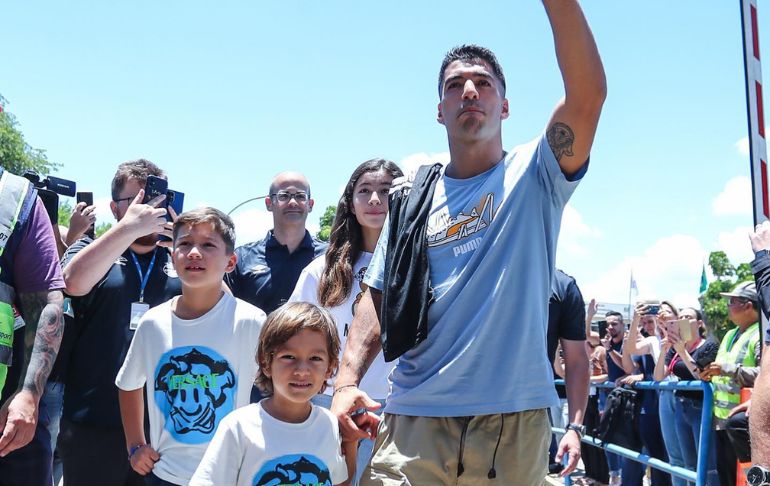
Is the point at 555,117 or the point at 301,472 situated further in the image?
the point at 301,472

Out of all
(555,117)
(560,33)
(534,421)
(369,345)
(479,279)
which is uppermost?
(560,33)

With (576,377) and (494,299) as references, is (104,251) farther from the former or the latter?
(576,377)

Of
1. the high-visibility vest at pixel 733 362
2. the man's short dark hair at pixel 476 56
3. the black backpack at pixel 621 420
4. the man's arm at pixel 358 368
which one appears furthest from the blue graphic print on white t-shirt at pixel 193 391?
the black backpack at pixel 621 420

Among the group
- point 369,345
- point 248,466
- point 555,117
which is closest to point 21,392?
point 248,466

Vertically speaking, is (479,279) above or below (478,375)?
above

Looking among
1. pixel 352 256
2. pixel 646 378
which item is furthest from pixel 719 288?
pixel 352 256

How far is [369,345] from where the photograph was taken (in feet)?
9.87

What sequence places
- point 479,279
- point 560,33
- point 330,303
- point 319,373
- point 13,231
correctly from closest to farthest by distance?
point 560,33 → point 479,279 → point 319,373 → point 13,231 → point 330,303

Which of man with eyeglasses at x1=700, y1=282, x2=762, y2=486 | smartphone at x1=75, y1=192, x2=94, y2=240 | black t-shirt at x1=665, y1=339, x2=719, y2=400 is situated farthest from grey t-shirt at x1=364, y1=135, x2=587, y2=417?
black t-shirt at x1=665, y1=339, x2=719, y2=400

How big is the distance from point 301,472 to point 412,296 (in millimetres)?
790

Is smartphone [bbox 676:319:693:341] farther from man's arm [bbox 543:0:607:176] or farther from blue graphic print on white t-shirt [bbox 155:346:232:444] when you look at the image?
man's arm [bbox 543:0:607:176]

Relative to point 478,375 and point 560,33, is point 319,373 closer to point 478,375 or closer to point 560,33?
point 478,375

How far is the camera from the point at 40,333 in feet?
11.1

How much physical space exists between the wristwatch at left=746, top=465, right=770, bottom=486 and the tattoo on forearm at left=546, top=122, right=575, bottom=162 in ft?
4.95
